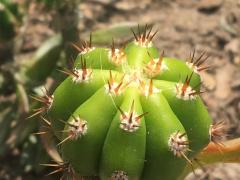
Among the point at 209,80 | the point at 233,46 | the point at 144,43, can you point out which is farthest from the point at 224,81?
the point at 144,43

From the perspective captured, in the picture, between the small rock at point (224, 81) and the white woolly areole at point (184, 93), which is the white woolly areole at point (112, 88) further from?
the small rock at point (224, 81)

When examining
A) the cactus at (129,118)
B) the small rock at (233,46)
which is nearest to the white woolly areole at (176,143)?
the cactus at (129,118)

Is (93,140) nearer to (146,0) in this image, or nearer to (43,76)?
(43,76)

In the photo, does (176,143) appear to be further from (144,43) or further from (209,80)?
(209,80)

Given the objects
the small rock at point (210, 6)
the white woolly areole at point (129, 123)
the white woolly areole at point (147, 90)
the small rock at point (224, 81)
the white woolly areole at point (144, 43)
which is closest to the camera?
the white woolly areole at point (129, 123)

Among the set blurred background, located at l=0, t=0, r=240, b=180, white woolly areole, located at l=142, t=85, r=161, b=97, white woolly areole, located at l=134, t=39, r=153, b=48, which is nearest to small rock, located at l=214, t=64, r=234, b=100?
blurred background, located at l=0, t=0, r=240, b=180

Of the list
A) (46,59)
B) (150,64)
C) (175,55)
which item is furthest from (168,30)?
(150,64)
